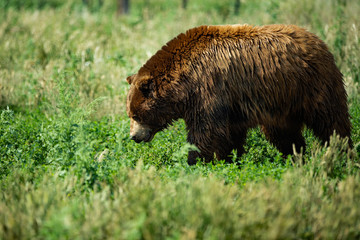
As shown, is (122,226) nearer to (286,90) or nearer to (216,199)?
(216,199)

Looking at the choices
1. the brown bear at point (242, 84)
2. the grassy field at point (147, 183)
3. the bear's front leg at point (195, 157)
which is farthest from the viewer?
the bear's front leg at point (195, 157)

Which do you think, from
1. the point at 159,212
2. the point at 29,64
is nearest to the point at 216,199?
the point at 159,212

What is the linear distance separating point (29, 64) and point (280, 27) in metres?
5.51

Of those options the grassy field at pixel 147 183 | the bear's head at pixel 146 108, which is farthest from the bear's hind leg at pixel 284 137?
the bear's head at pixel 146 108

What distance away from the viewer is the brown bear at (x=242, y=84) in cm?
426

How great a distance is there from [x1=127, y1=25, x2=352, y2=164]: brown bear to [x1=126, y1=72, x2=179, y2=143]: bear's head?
1cm

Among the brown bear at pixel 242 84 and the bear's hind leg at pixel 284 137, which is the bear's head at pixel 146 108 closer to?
the brown bear at pixel 242 84

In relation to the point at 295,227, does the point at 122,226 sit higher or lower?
higher

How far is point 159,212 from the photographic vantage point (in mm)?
2945

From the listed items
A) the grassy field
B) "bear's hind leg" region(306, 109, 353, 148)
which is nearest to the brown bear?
"bear's hind leg" region(306, 109, 353, 148)

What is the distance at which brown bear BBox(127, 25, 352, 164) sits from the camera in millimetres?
4258

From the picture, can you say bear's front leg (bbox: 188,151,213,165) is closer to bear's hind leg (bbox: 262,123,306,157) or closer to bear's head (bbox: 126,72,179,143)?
bear's head (bbox: 126,72,179,143)

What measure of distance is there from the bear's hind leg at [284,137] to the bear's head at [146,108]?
1298mm

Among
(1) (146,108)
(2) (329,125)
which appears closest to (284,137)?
(2) (329,125)
